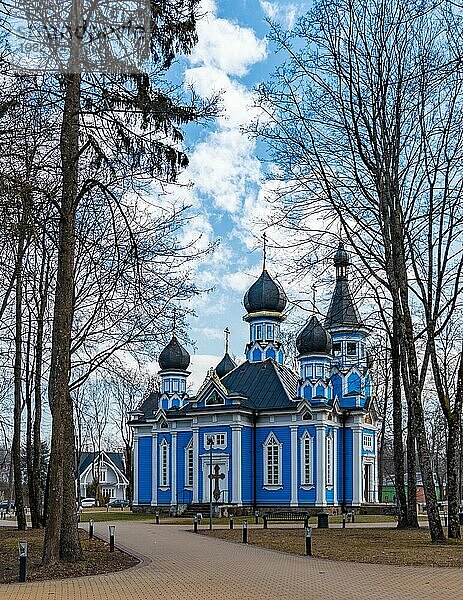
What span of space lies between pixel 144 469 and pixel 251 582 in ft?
123

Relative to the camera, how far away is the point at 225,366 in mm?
56656

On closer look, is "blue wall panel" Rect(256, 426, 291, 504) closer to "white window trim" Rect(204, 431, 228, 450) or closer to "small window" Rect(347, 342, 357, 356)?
"white window trim" Rect(204, 431, 228, 450)

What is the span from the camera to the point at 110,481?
9600cm

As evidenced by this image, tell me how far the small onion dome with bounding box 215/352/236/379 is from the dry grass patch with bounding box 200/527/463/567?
1085 inches

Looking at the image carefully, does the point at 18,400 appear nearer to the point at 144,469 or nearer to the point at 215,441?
the point at 215,441

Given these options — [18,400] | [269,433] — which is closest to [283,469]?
[269,433]

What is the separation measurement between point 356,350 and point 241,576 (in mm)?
32350

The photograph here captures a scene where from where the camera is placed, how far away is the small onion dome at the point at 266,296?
5128 centimetres

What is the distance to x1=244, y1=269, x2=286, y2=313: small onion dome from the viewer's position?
168 feet

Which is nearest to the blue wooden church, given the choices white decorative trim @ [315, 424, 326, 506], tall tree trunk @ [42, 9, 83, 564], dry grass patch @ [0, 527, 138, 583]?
white decorative trim @ [315, 424, 326, 506]

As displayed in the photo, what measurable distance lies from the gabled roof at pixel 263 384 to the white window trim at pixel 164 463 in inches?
196

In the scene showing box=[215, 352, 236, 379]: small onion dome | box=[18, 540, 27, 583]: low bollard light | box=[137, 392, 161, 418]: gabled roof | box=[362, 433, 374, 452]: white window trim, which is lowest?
box=[18, 540, 27, 583]: low bollard light

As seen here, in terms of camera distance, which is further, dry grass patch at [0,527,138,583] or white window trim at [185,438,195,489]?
white window trim at [185,438,195,489]

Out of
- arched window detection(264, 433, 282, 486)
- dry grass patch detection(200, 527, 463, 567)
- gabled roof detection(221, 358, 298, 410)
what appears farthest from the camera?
gabled roof detection(221, 358, 298, 410)
